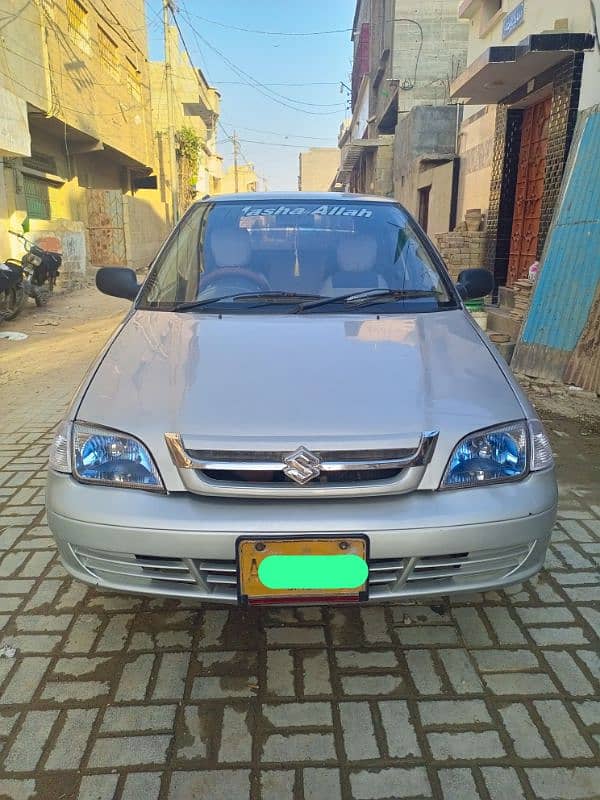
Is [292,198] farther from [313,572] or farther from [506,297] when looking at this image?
[506,297]

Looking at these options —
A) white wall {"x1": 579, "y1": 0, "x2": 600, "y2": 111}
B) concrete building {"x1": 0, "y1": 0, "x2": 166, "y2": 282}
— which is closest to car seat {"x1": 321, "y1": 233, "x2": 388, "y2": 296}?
white wall {"x1": 579, "y1": 0, "x2": 600, "y2": 111}

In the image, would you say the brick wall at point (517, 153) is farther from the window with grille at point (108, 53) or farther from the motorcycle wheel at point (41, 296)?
the window with grille at point (108, 53)

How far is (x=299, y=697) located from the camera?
2.04 metres

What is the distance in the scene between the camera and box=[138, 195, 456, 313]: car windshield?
288cm

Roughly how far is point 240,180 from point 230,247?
234ft

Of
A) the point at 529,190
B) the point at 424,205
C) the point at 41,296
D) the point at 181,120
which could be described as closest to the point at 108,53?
the point at 424,205

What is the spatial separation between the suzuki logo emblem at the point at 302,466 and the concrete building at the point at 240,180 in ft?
198

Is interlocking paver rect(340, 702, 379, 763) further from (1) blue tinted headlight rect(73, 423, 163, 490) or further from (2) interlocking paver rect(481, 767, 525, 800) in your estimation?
(1) blue tinted headlight rect(73, 423, 163, 490)

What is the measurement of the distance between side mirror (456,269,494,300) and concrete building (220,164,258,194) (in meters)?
58.7

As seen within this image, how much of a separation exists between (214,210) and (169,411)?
5.85 ft

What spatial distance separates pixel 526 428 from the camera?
2102 mm

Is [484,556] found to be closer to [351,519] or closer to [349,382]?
[351,519]

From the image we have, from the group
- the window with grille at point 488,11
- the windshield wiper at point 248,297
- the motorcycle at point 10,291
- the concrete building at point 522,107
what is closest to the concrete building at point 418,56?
the window with grille at point 488,11

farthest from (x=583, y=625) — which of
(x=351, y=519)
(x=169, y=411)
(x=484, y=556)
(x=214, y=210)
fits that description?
(x=214, y=210)
